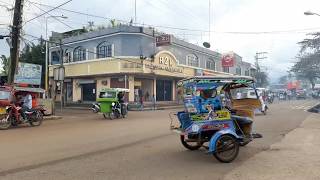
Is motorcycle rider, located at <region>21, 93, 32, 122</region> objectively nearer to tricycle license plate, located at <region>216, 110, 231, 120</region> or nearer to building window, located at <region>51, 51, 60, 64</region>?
tricycle license plate, located at <region>216, 110, 231, 120</region>

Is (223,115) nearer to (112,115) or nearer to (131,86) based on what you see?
(112,115)

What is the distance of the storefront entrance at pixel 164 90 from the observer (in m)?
47.0

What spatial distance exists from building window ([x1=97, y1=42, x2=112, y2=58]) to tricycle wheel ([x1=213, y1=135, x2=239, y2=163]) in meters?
33.1

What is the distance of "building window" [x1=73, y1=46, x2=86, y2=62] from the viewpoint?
150 feet

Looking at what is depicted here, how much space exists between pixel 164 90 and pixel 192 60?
6115 millimetres

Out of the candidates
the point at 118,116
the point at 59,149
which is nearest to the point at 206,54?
the point at 118,116

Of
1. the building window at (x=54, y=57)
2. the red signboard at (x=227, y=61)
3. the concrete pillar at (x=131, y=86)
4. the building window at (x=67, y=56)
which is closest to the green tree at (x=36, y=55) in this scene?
the building window at (x=54, y=57)

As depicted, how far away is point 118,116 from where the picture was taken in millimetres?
25531

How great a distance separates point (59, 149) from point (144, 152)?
7.95 ft

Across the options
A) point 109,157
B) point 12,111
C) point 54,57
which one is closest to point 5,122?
point 12,111

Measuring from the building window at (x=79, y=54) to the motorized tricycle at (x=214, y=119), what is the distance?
35532mm

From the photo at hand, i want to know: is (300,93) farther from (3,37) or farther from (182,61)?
(3,37)

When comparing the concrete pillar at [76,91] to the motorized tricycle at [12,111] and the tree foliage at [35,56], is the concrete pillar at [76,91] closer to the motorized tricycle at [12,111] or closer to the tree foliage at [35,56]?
the tree foliage at [35,56]

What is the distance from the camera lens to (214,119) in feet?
33.6
